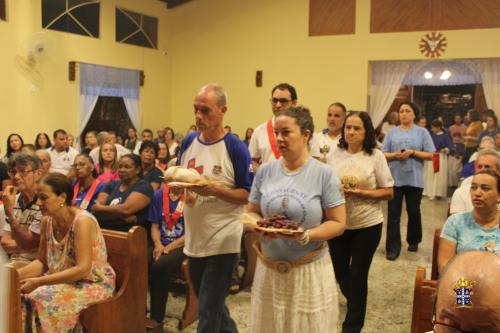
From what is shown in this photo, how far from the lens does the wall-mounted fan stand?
9.40 meters

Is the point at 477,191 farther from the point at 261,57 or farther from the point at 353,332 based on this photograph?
the point at 261,57

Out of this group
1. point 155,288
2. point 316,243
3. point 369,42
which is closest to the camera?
point 316,243

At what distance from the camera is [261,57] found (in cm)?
1206

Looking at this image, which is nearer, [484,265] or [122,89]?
[484,265]

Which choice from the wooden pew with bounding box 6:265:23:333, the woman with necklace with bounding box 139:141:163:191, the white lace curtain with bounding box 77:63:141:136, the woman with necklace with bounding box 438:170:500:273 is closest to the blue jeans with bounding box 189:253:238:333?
the wooden pew with bounding box 6:265:23:333

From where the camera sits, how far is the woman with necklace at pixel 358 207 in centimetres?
331

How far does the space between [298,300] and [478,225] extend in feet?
3.92

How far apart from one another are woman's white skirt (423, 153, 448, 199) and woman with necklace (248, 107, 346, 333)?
7.91 m

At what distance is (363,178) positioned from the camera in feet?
11.1

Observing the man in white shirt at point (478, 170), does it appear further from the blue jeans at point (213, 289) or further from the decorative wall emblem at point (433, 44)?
the decorative wall emblem at point (433, 44)

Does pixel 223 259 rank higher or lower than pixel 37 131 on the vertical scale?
lower

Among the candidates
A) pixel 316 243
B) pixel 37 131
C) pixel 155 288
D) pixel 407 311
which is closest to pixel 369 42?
pixel 37 131

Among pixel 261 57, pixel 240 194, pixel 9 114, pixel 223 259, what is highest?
pixel 261 57

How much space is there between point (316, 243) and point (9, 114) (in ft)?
27.5
